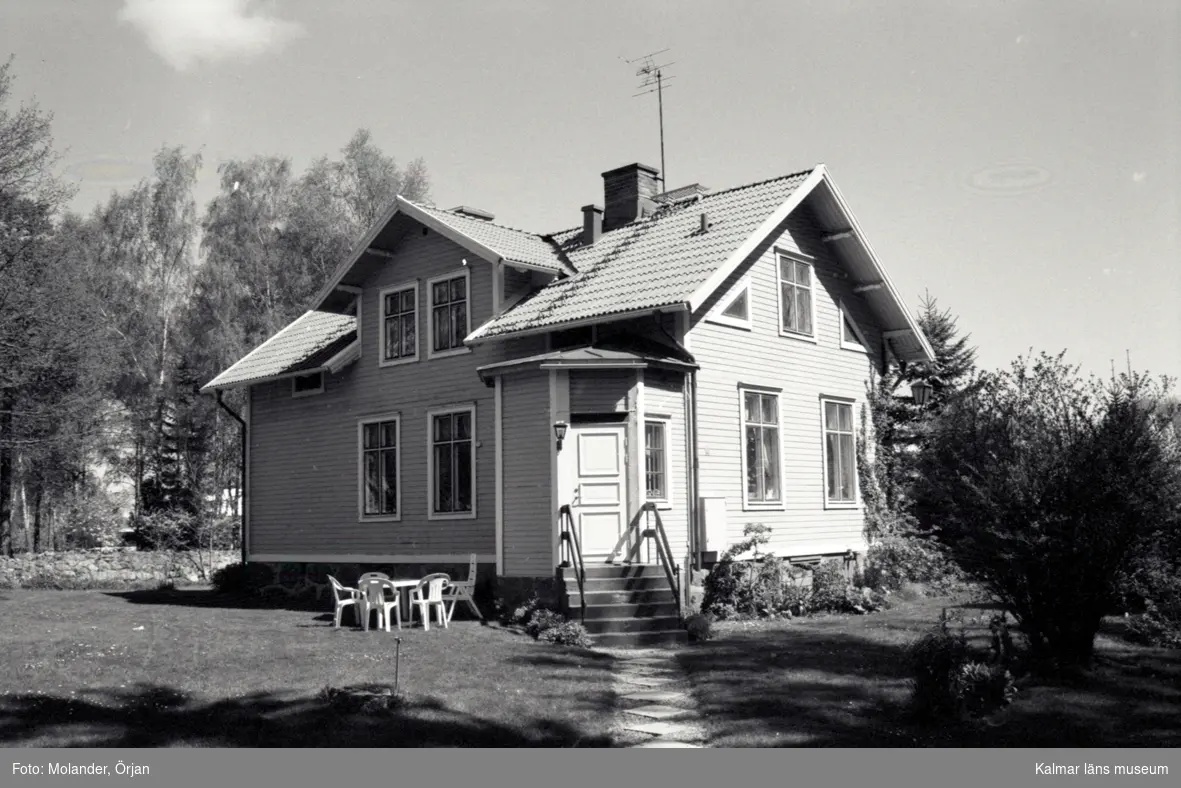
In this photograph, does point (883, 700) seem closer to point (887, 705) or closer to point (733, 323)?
point (887, 705)

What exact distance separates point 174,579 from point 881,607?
18.7 m

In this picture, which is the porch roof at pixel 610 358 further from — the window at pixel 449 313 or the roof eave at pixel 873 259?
the roof eave at pixel 873 259

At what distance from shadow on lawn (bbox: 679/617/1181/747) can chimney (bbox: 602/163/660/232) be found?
10.9 metres

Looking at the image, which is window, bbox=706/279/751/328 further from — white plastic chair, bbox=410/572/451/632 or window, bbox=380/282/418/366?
white plastic chair, bbox=410/572/451/632

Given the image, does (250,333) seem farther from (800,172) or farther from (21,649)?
(21,649)

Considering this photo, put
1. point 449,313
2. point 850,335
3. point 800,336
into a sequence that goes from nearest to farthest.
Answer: point 449,313, point 800,336, point 850,335

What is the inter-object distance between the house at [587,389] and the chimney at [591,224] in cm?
5

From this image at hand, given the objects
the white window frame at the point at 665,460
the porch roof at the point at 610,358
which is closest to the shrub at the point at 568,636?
the white window frame at the point at 665,460

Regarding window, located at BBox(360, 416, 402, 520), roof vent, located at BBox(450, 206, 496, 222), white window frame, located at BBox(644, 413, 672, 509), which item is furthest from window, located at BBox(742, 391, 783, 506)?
roof vent, located at BBox(450, 206, 496, 222)

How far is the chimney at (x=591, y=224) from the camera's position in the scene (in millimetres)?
20547

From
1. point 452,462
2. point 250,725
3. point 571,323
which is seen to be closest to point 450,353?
point 452,462

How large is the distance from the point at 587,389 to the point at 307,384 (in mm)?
8206

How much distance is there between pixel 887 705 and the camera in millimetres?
9344
